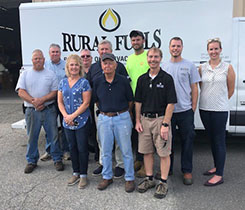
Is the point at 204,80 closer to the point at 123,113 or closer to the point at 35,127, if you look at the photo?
the point at 123,113

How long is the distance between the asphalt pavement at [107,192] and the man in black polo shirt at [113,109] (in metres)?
0.23

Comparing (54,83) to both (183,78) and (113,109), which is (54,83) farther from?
(183,78)

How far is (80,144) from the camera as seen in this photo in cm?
330

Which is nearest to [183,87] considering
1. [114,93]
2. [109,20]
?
[114,93]

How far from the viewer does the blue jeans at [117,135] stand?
10.3 feet

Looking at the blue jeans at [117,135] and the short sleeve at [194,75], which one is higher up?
the short sleeve at [194,75]

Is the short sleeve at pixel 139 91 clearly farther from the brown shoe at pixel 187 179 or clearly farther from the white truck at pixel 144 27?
the white truck at pixel 144 27

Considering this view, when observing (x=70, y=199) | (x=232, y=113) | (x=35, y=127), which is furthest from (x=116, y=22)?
(x=70, y=199)

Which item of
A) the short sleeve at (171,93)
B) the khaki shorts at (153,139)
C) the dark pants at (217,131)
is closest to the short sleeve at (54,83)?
the khaki shorts at (153,139)

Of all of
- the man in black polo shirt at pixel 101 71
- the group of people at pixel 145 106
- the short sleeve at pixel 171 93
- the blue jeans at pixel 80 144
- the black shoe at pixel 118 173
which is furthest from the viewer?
the black shoe at pixel 118 173

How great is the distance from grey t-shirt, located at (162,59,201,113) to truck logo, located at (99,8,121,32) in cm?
141

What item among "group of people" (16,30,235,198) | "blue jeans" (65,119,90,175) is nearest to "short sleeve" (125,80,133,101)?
"group of people" (16,30,235,198)

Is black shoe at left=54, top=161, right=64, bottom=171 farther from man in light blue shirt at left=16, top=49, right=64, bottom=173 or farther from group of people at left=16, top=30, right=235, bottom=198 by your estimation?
group of people at left=16, top=30, right=235, bottom=198

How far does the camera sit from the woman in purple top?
10.6 ft
